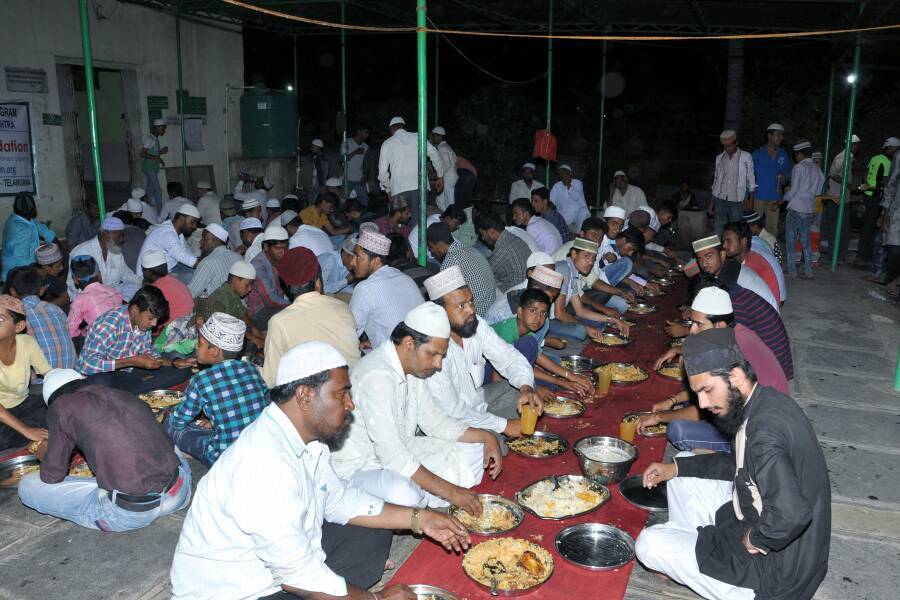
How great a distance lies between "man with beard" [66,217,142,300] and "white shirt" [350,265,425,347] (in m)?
3.08

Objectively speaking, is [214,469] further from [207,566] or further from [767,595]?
[767,595]

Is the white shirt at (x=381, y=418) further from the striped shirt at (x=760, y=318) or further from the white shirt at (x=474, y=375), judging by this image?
the striped shirt at (x=760, y=318)

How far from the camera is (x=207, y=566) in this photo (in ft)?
8.34

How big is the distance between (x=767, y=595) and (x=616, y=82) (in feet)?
61.2

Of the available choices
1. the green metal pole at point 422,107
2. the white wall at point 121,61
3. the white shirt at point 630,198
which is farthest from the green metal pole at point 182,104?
the white shirt at point 630,198

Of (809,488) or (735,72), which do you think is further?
(735,72)

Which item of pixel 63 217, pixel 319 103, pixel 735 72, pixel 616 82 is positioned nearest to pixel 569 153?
pixel 616 82

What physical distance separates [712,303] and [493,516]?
75.0 inches

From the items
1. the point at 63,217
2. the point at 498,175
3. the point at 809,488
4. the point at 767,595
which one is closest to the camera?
the point at 809,488

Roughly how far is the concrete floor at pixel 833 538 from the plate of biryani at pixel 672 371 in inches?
39.5

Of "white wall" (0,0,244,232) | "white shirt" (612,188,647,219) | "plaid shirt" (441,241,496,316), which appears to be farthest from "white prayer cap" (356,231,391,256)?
"white wall" (0,0,244,232)

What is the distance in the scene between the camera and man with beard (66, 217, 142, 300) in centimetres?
723

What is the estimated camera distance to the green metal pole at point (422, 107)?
21.1ft

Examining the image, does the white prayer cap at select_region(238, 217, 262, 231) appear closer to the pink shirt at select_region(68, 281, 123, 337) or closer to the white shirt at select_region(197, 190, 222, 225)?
the pink shirt at select_region(68, 281, 123, 337)
